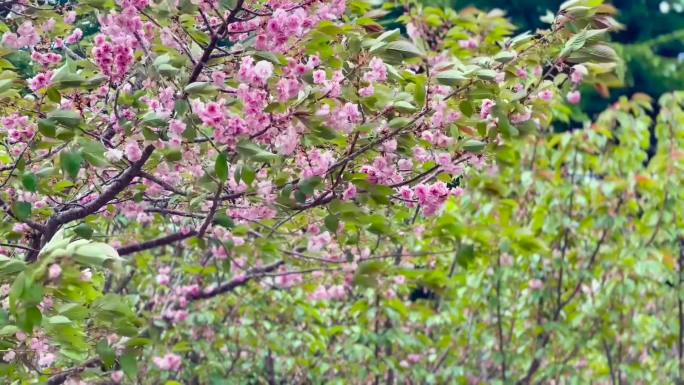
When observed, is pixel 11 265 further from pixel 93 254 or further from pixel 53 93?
pixel 53 93

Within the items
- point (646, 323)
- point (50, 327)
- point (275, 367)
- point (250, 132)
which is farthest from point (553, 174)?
point (50, 327)

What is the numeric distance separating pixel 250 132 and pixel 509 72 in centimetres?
75

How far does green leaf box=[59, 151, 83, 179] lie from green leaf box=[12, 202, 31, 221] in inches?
12.2

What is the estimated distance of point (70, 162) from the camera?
2066mm

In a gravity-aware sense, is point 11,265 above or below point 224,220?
above

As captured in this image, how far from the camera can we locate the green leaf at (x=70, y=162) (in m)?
2.06

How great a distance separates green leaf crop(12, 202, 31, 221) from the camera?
7.54ft

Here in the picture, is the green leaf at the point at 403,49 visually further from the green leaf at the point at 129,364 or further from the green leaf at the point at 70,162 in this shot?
the green leaf at the point at 129,364

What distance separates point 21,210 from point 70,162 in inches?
13.6

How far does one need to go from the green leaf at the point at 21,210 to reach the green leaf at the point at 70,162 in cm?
31

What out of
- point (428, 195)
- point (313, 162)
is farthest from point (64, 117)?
point (428, 195)

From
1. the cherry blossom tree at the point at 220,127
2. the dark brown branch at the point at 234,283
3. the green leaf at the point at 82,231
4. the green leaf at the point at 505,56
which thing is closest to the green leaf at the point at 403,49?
the cherry blossom tree at the point at 220,127

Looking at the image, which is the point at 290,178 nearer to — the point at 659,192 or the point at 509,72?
the point at 509,72

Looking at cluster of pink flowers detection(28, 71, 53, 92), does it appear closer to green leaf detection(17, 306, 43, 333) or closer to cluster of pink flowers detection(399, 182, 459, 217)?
green leaf detection(17, 306, 43, 333)
